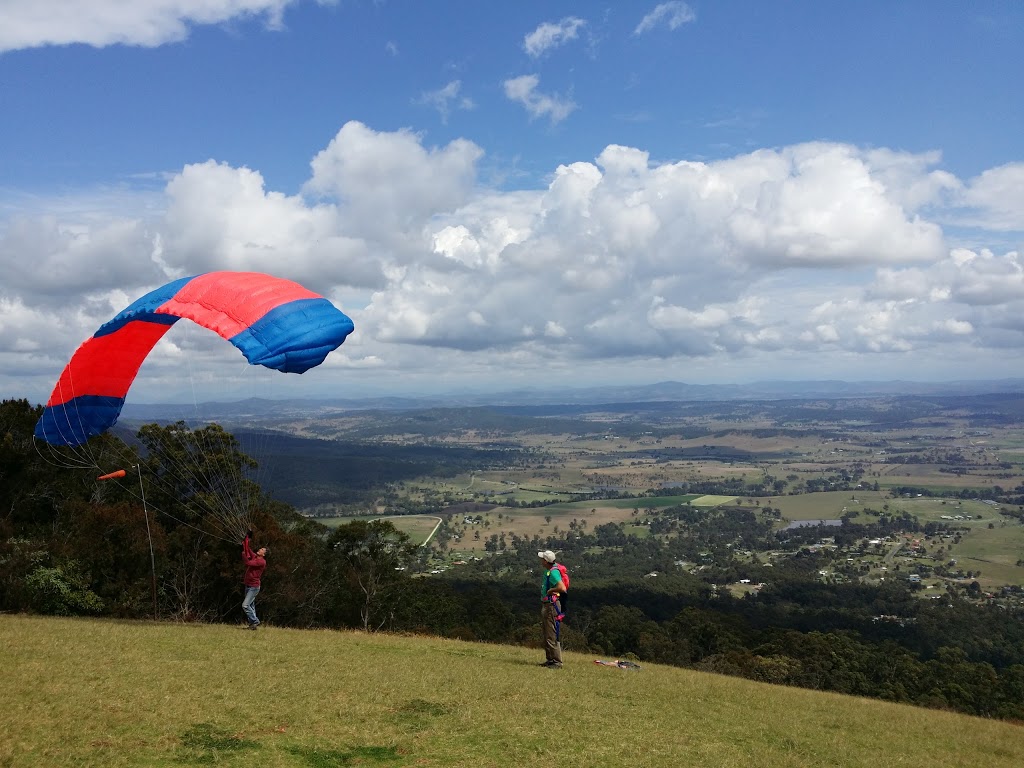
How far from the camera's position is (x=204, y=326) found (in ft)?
40.0

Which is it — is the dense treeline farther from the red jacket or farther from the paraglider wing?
the paraglider wing

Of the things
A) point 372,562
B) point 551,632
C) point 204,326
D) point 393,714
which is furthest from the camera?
point 372,562

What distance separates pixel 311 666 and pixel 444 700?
287 centimetres

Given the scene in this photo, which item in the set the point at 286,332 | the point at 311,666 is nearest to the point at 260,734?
the point at 311,666

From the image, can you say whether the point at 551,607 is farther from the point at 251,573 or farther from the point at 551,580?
the point at 251,573

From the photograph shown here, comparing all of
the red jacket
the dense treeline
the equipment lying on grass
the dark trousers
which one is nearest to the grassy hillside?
the equipment lying on grass

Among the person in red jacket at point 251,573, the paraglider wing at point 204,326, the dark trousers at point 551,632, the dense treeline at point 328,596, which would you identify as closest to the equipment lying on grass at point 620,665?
the dark trousers at point 551,632

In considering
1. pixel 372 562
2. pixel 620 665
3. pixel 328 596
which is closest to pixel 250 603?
pixel 620 665

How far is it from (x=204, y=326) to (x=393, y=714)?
737 centimetres

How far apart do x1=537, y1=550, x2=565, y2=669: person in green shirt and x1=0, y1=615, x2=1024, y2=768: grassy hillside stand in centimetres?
46

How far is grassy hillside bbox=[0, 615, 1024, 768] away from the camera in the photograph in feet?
24.5

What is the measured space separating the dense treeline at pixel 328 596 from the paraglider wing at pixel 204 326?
2181 millimetres

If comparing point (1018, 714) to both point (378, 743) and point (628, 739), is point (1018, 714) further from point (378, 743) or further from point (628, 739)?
point (378, 743)

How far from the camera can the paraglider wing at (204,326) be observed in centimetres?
1227
